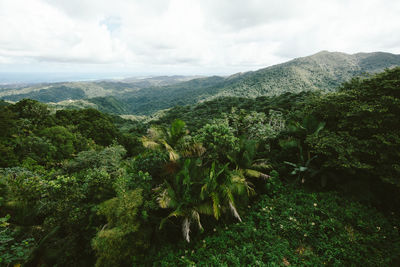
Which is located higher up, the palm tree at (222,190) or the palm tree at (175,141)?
the palm tree at (175,141)

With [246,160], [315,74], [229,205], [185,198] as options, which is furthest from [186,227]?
[315,74]

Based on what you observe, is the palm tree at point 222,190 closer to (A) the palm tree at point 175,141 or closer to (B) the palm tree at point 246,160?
(B) the palm tree at point 246,160

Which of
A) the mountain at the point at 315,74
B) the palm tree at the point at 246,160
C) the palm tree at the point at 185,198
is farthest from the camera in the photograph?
the mountain at the point at 315,74

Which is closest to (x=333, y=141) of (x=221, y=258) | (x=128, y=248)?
(x=221, y=258)

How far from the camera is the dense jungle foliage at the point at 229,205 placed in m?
3.51

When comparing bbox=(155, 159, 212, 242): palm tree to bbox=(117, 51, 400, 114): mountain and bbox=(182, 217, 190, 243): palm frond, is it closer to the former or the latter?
bbox=(182, 217, 190, 243): palm frond

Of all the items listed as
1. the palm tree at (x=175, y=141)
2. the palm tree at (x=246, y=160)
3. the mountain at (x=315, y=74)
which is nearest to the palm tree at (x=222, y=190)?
the palm tree at (x=246, y=160)

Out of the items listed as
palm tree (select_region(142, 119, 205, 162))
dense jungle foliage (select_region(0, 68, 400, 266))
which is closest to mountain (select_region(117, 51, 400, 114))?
dense jungle foliage (select_region(0, 68, 400, 266))

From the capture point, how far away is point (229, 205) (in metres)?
4.32

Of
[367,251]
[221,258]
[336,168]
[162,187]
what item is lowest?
[221,258]

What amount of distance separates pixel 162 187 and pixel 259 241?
2578 millimetres

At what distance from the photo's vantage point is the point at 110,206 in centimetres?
385

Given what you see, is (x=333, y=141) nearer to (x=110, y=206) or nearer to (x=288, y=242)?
(x=288, y=242)

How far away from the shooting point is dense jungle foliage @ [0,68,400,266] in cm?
351
